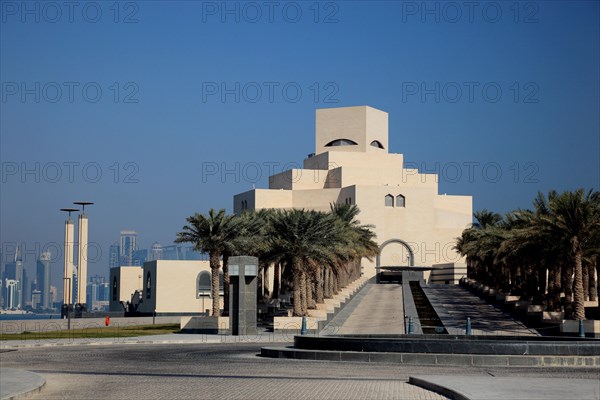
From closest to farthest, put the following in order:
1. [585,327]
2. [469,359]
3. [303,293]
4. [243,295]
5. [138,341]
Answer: [469,359], [138,341], [585,327], [243,295], [303,293]

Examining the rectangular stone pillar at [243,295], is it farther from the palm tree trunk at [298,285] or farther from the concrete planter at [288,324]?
A: the palm tree trunk at [298,285]

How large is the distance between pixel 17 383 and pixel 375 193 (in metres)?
65.8

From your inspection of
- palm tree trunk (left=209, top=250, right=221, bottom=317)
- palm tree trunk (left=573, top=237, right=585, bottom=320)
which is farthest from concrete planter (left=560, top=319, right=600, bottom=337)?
palm tree trunk (left=209, top=250, right=221, bottom=317)

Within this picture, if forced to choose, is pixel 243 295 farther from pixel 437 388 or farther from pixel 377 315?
pixel 437 388

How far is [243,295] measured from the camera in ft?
124

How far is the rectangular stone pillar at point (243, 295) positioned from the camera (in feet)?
123

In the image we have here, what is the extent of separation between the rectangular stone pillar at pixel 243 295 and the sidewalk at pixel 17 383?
20617mm

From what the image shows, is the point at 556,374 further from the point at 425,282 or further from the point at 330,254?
the point at 425,282

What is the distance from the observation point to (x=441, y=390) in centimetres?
1395

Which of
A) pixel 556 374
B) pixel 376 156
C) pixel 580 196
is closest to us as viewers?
pixel 556 374

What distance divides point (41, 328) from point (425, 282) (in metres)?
38.0

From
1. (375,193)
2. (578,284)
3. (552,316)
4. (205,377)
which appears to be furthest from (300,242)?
(375,193)

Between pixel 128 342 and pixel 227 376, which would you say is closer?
pixel 227 376

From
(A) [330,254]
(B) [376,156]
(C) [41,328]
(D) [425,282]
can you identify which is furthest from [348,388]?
(B) [376,156]
